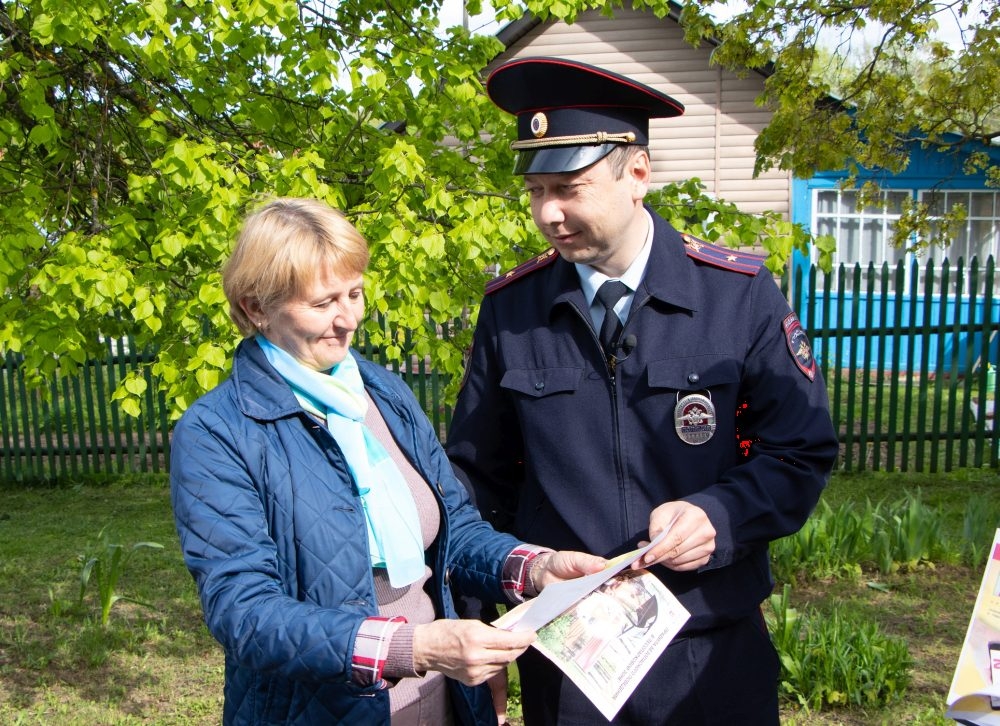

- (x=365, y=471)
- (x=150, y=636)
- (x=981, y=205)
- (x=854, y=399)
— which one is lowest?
(x=150, y=636)

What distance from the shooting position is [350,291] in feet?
6.56

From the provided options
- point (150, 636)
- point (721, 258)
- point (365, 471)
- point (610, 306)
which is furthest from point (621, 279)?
point (150, 636)

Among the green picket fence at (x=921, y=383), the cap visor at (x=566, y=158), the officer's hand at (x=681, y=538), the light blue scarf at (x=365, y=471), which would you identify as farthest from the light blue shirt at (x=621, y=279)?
the green picket fence at (x=921, y=383)

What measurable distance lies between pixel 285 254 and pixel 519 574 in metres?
0.82

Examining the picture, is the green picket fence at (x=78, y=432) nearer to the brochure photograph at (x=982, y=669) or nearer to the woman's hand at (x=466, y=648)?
the woman's hand at (x=466, y=648)

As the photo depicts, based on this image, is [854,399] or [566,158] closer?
[566,158]

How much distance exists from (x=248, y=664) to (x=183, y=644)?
350cm

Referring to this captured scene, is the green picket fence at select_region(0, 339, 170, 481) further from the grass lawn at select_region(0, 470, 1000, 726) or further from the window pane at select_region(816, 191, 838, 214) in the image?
the window pane at select_region(816, 191, 838, 214)

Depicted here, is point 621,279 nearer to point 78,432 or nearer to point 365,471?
point 365,471

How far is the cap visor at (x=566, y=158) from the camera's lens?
6.81ft

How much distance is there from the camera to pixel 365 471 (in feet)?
6.34

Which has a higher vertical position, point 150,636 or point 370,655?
point 370,655

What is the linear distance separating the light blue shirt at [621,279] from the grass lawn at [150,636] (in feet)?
7.70

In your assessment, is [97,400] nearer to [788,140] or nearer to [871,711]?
[788,140]
